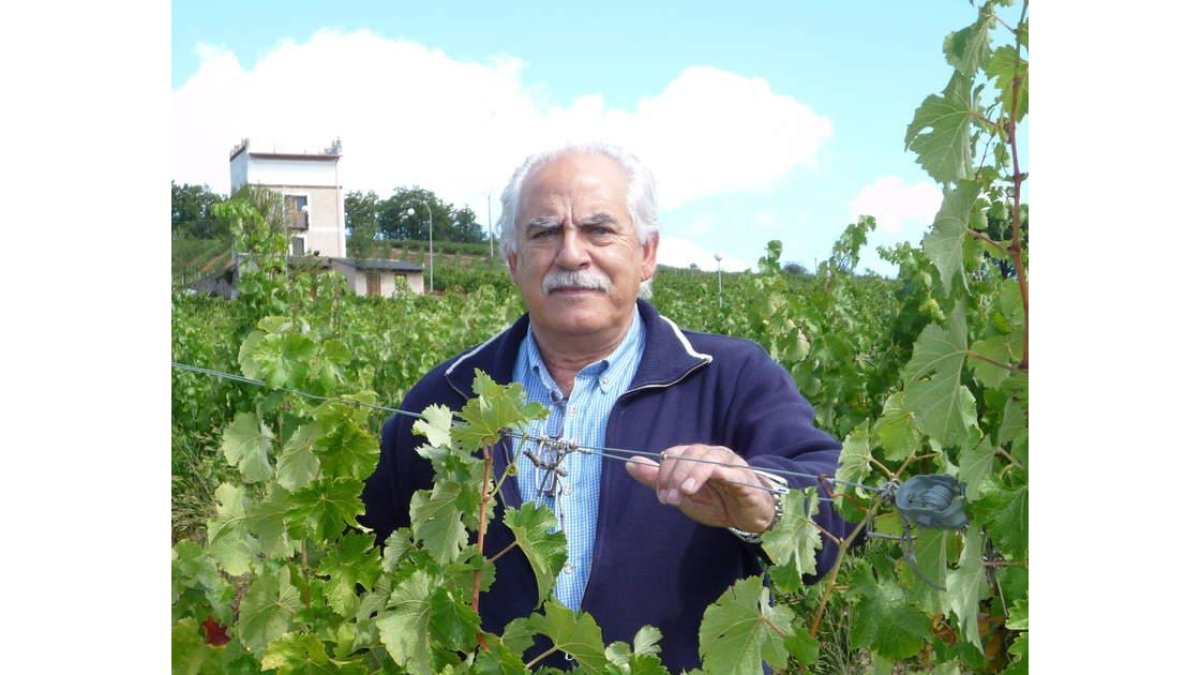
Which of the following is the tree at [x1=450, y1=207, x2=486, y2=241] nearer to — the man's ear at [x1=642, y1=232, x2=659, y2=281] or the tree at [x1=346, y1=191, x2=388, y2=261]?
the tree at [x1=346, y1=191, x2=388, y2=261]

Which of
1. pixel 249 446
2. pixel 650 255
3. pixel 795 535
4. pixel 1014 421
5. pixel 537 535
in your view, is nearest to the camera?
pixel 1014 421

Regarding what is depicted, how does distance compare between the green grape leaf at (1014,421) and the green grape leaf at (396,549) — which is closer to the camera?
the green grape leaf at (1014,421)

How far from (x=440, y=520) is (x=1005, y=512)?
0.72 meters

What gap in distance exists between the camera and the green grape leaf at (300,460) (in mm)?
1605

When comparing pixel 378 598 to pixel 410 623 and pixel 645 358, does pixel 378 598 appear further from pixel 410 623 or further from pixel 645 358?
pixel 645 358

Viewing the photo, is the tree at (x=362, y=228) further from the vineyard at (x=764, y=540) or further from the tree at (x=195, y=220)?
the vineyard at (x=764, y=540)

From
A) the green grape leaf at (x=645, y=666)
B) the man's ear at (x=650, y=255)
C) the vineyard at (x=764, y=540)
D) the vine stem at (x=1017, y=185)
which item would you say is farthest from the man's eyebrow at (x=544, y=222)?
the vine stem at (x=1017, y=185)

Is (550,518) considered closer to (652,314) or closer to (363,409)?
(363,409)

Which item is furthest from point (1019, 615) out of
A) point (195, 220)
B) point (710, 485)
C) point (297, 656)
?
point (195, 220)

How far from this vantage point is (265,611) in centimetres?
168

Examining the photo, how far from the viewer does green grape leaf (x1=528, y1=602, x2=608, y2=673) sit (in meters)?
1.42

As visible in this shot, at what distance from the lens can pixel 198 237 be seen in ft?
105

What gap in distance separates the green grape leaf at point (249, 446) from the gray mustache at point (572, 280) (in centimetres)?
58
